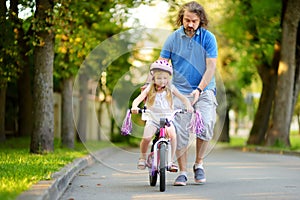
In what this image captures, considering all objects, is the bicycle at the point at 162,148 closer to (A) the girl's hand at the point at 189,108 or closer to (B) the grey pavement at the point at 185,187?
(A) the girl's hand at the point at 189,108

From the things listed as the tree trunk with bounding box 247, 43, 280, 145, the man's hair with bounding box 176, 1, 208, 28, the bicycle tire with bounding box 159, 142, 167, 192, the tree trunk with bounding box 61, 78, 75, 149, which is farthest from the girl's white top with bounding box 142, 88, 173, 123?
the tree trunk with bounding box 247, 43, 280, 145

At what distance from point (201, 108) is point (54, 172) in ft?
7.14

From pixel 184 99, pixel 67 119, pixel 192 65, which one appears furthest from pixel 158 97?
pixel 67 119

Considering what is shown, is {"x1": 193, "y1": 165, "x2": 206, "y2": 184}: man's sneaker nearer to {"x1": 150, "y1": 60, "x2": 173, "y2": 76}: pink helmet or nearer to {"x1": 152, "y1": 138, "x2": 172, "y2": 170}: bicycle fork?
{"x1": 152, "y1": 138, "x2": 172, "y2": 170}: bicycle fork

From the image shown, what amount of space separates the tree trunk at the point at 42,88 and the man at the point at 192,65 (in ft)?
20.6

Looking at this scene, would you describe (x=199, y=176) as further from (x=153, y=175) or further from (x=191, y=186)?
(x=153, y=175)

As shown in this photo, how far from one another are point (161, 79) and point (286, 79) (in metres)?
15.5

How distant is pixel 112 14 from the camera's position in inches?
826

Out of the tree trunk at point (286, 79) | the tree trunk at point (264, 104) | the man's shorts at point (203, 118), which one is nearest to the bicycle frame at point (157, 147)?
the man's shorts at point (203, 118)

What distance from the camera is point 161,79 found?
863cm

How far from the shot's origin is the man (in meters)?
9.00

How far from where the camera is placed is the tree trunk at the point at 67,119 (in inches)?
806

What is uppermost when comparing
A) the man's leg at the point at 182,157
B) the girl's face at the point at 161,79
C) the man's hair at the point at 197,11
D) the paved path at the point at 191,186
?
the man's hair at the point at 197,11

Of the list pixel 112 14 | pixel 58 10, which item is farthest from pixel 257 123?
pixel 58 10
